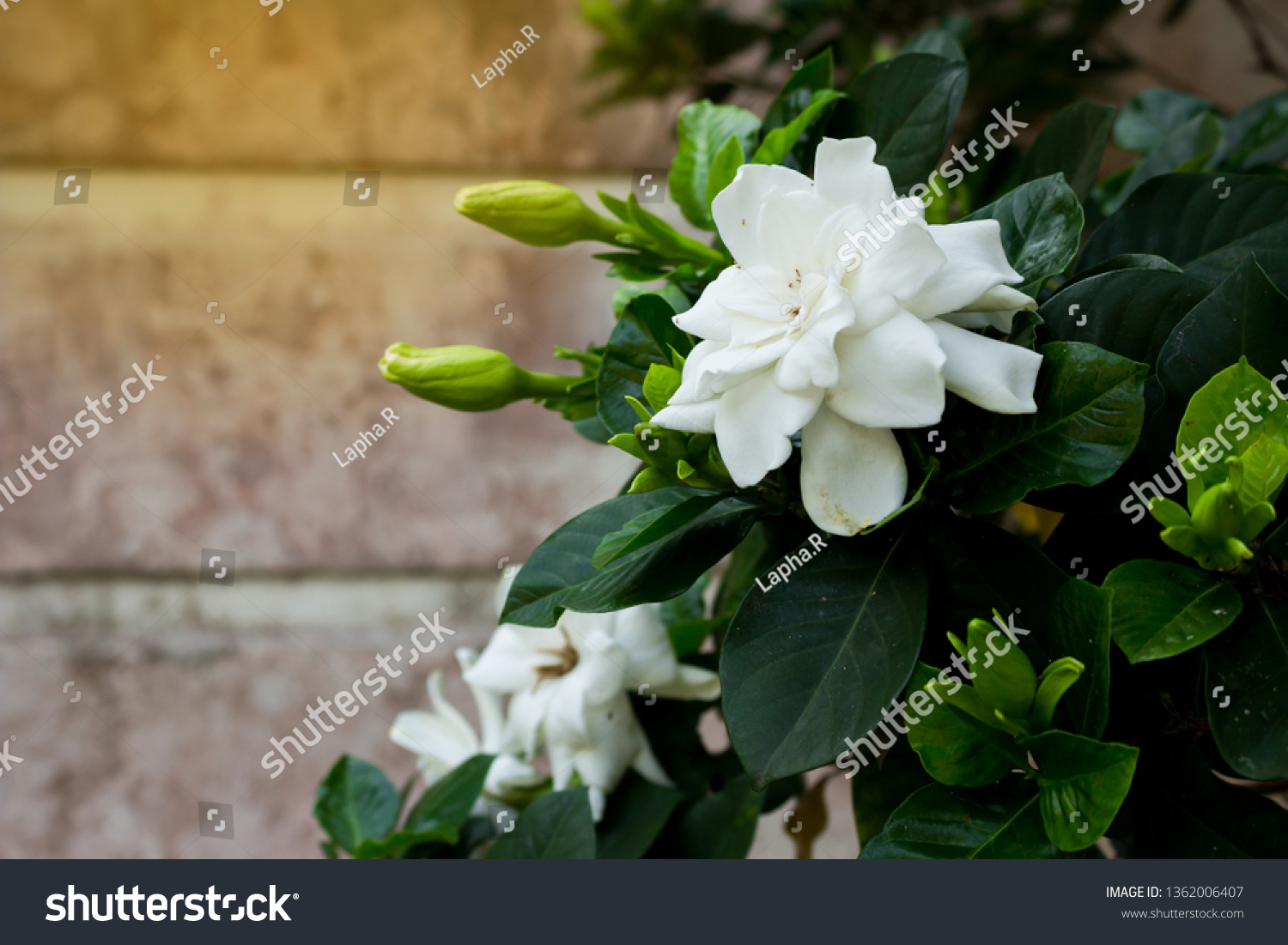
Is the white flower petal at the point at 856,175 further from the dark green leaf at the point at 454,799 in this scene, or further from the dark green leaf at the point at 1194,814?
the dark green leaf at the point at 454,799

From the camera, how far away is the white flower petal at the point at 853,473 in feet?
0.94

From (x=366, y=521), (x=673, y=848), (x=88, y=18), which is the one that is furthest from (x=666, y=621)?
(x=88, y=18)

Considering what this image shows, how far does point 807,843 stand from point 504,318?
0.77 metres

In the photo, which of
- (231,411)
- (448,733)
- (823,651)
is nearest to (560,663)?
(448,733)

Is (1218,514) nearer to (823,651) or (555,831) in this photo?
(823,651)

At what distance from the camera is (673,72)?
40.6 inches

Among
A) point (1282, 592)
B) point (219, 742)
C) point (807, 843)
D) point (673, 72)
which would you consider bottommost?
point (219, 742)

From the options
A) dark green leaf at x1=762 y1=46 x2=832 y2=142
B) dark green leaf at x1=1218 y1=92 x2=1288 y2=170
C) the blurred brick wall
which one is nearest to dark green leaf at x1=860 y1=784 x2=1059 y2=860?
dark green leaf at x1=762 y1=46 x2=832 y2=142

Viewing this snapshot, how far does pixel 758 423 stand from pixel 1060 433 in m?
0.10

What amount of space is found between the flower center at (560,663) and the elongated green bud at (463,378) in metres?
0.17

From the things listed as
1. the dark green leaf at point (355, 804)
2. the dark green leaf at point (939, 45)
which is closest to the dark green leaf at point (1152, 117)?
the dark green leaf at point (939, 45)

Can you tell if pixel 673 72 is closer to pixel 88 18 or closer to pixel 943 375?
pixel 88 18

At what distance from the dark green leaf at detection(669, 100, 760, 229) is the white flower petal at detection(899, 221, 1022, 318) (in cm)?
15

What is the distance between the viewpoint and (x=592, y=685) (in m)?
0.48
